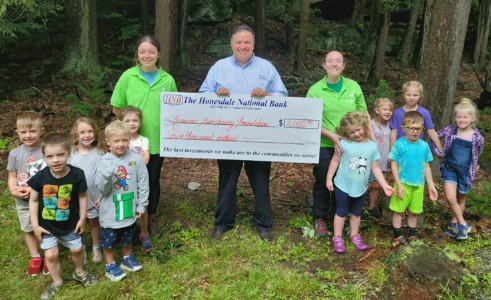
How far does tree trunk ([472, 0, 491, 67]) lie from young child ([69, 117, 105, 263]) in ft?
70.0

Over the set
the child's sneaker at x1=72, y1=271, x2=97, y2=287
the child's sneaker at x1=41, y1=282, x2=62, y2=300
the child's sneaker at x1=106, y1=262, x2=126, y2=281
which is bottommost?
the child's sneaker at x1=41, y1=282, x2=62, y2=300

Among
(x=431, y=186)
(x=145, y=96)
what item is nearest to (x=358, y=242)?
(x=431, y=186)

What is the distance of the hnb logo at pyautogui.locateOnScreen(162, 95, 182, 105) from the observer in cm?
437

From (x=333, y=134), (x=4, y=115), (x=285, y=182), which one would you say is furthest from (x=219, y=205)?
(x=4, y=115)

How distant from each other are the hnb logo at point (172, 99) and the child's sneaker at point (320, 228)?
2.35 metres

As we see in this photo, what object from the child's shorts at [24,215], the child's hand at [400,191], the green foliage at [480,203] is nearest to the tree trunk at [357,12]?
the green foliage at [480,203]

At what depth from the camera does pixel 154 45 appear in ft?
14.0

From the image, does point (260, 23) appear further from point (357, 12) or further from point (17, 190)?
point (17, 190)

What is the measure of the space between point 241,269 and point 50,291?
6.53ft

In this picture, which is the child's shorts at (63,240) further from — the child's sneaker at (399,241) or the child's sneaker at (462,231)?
the child's sneaker at (462,231)

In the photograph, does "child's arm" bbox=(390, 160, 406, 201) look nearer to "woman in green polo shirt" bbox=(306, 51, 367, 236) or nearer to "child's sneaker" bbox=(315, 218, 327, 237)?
"woman in green polo shirt" bbox=(306, 51, 367, 236)

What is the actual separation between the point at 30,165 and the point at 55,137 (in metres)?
0.73

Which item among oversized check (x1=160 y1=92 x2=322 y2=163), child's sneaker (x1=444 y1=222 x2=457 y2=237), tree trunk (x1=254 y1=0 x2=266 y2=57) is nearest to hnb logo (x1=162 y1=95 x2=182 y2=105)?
oversized check (x1=160 y1=92 x2=322 y2=163)

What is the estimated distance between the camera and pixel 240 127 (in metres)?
4.53
